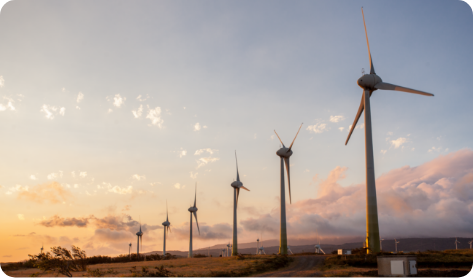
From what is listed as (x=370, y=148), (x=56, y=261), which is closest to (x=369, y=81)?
(x=370, y=148)

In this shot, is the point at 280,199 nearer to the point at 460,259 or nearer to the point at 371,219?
the point at 371,219

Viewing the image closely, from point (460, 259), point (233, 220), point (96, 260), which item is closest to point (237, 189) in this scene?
point (233, 220)

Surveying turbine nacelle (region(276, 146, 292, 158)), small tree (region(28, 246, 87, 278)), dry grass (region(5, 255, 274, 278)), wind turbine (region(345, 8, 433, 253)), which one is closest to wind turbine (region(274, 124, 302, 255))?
turbine nacelle (region(276, 146, 292, 158))

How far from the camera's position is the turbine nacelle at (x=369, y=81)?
70.7 m

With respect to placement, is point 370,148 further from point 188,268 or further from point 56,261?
point 56,261

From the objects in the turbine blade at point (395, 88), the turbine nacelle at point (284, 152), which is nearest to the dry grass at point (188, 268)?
the turbine nacelle at point (284, 152)

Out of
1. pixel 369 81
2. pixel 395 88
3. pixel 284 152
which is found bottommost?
pixel 284 152

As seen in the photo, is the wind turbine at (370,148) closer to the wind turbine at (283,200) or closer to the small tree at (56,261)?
the wind turbine at (283,200)

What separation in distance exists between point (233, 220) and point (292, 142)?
3711 centimetres

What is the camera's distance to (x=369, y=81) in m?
70.7

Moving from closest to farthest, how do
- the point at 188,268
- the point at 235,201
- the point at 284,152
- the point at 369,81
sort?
the point at 188,268 < the point at 369,81 < the point at 284,152 < the point at 235,201

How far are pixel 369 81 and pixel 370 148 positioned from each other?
627 inches

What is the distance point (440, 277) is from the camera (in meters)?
38.9

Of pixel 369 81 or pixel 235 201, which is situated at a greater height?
pixel 369 81
